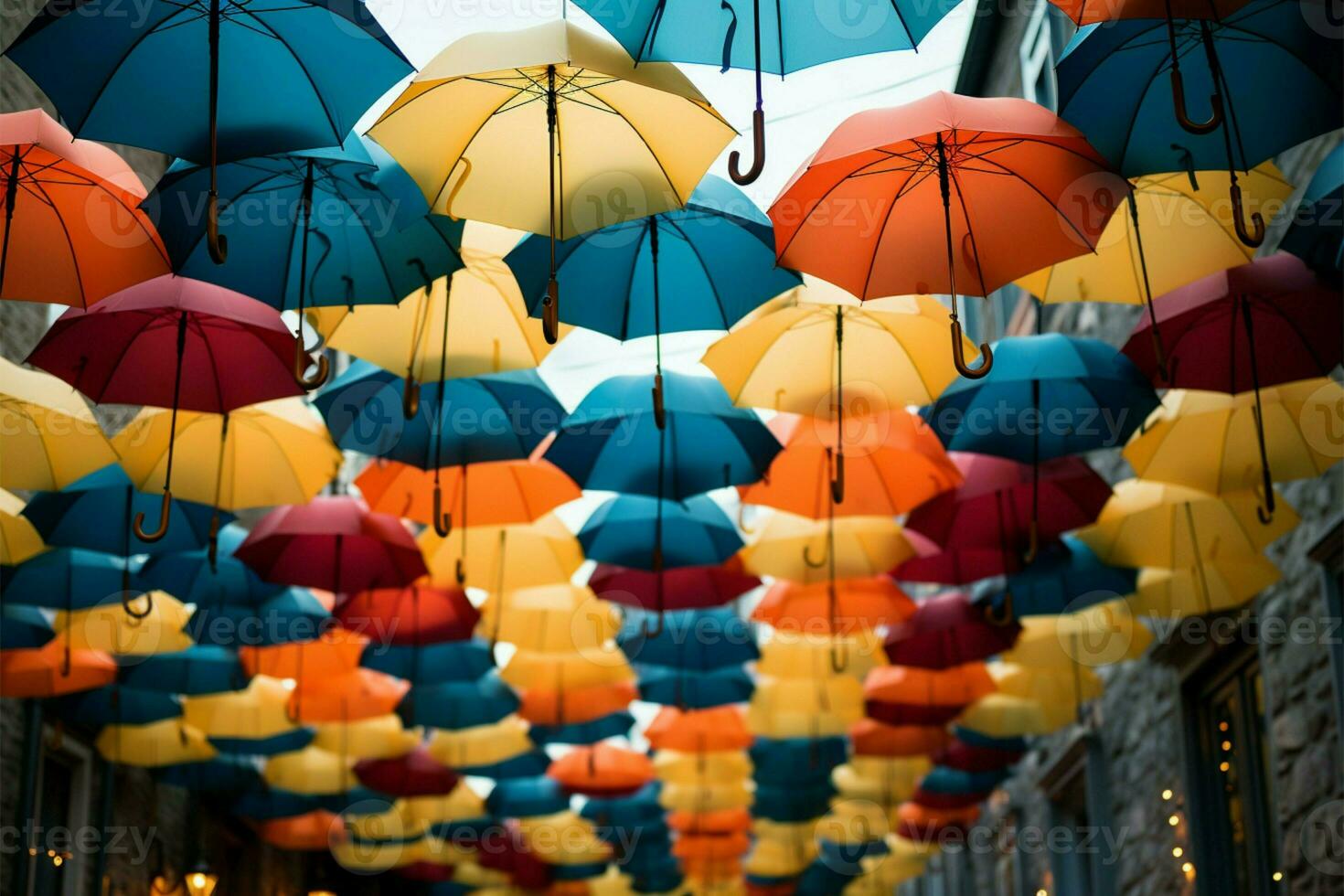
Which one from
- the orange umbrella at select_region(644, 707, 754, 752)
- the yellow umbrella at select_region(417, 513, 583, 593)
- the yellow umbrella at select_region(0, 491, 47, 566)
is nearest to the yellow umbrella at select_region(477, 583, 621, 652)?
the yellow umbrella at select_region(417, 513, 583, 593)

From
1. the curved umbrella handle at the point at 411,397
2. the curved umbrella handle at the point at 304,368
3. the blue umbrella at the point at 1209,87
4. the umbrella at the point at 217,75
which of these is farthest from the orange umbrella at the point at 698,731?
the umbrella at the point at 217,75

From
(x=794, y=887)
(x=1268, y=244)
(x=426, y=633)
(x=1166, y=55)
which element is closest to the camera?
(x=1166, y=55)

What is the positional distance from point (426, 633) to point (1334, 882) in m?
5.74

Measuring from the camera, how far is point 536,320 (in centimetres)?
769

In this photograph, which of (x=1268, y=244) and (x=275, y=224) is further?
(x=1268, y=244)

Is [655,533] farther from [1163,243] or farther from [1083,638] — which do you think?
[1163,243]

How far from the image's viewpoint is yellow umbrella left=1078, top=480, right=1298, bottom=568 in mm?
8344

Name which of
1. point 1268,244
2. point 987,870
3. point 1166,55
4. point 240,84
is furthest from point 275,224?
point 987,870

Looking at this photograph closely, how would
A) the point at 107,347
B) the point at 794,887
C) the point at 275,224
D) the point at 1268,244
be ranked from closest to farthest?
the point at 275,224 → the point at 107,347 → the point at 1268,244 → the point at 794,887

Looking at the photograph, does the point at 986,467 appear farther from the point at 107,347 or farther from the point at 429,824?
the point at 429,824

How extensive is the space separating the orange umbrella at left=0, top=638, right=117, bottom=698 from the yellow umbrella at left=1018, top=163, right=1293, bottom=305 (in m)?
7.06

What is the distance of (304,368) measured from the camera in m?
6.48

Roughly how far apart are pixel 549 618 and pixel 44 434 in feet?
14.8

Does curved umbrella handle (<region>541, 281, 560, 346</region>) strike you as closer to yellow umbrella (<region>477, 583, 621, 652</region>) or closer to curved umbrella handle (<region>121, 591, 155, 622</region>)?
curved umbrella handle (<region>121, 591, 155, 622</region>)
